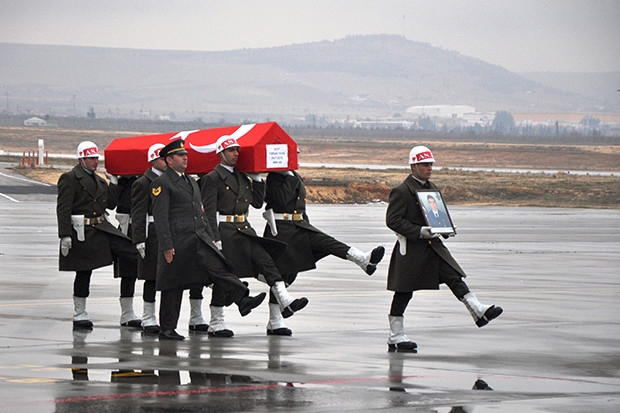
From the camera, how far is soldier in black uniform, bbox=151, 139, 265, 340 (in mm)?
13562

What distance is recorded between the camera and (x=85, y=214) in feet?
48.6

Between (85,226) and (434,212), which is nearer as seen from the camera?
(434,212)

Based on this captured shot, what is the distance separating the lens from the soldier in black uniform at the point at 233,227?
550 inches

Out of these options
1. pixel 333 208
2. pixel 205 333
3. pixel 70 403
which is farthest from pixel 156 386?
pixel 333 208

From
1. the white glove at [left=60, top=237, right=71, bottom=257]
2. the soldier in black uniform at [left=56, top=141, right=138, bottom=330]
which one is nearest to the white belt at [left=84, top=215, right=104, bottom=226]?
the soldier in black uniform at [left=56, top=141, right=138, bottom=330]

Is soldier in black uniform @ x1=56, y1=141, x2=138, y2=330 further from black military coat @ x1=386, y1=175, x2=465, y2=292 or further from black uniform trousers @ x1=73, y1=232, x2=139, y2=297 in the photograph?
black military coat @ x1=386, y1=175, x2=465, y2=292

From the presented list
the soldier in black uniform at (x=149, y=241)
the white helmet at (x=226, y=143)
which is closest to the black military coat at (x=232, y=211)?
the white helmet at (x=226, y=143)

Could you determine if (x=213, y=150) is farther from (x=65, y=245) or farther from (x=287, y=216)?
(x=65, y=245)

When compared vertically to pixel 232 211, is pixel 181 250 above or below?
below

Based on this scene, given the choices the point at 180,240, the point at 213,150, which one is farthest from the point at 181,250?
the point at 213,150

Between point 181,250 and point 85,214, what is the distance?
172 cm

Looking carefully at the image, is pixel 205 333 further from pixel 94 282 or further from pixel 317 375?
pixel 94 282

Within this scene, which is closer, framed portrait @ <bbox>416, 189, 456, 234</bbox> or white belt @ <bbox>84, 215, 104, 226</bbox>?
framed portrait @ <bbox>416, 189, 456, 234</bbox>

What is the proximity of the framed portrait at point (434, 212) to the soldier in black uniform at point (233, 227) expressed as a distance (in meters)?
1.75
